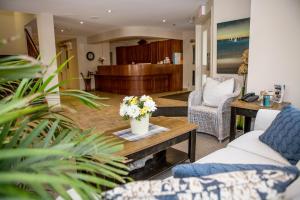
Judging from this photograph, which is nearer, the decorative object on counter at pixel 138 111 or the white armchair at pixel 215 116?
the decorative object on counter at pixel 138 111

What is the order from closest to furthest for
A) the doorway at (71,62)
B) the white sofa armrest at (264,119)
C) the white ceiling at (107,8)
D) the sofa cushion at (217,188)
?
the sofa cushion at (217,188) → the white sofa armrest at (264,119) → the white ceiling at (107,8) → the doorway at (71,62)

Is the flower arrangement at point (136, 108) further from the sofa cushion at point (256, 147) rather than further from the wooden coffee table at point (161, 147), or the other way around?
the sofa cushion at point (256, 147)

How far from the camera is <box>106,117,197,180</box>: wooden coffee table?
5.65 ft

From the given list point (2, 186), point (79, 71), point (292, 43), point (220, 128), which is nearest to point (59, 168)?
point (2, 186)

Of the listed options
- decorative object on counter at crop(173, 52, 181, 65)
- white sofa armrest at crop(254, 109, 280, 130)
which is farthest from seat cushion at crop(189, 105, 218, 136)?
decorative object on counter at crop(173, 52, 181, 65)

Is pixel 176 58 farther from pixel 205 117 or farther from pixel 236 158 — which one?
pixel 236 158

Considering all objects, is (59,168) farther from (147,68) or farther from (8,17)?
(8,17)

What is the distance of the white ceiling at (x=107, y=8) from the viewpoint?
4746 mm

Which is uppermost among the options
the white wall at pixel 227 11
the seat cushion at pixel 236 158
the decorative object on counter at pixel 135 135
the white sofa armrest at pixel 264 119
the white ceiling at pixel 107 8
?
the white ceiling at pixel 107 8

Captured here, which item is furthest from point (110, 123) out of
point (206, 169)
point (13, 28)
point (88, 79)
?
point (88, 79)

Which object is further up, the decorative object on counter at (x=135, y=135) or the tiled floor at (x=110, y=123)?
the decorative object on counter at (x=135, y=135)

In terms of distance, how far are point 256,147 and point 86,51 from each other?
956 cm

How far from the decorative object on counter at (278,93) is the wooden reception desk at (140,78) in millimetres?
5432

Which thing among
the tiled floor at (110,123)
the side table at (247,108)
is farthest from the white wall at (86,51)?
the side table at (247,108)
